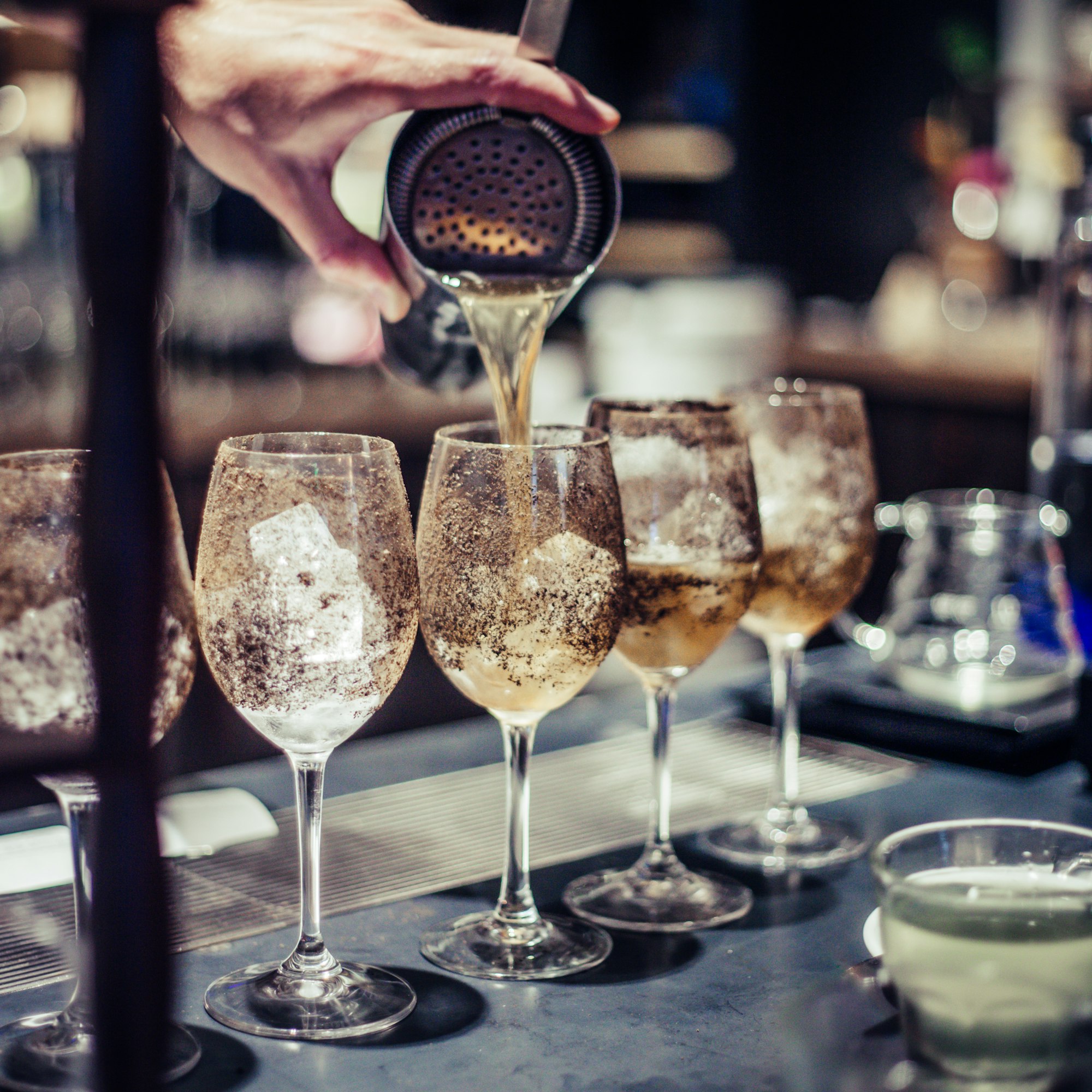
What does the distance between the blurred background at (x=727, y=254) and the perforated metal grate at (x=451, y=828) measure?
332 millimetres

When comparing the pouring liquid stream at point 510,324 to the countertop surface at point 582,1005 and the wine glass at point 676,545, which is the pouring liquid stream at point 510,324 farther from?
the countertop surface at point 582,1005

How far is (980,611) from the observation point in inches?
50.6

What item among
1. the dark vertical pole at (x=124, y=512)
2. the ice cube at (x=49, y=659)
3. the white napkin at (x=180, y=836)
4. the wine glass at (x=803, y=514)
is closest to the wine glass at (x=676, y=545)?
the wine glass at (x=803, y=514)

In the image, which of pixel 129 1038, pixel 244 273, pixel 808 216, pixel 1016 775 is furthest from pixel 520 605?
pixel 808 216

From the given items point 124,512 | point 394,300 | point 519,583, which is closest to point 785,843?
point 519,583

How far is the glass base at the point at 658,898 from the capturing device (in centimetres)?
85

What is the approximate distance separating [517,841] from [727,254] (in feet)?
15.9

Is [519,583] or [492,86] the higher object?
[492,86]

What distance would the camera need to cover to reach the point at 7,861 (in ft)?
3.04

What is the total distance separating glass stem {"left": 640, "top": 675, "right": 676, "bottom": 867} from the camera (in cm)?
92

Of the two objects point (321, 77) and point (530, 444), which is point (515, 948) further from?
point (321, 77)

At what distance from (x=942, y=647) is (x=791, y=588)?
12.5 inches

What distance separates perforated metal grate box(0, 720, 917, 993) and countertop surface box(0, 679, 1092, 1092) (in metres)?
0.03

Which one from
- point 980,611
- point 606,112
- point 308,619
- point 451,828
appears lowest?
point 451,828
